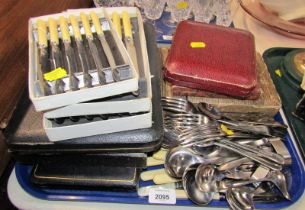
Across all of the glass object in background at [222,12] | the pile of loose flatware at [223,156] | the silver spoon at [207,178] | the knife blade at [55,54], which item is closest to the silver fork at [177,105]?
the pile of loose flatware at [223,156]

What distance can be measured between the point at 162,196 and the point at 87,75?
250 mm

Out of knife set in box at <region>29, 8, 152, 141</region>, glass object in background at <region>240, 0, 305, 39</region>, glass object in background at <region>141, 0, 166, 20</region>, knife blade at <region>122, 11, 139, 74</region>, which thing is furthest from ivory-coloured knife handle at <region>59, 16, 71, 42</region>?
glass object in background at <region>240, 0, 305, 39</region>

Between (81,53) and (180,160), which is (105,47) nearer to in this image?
(81,53)

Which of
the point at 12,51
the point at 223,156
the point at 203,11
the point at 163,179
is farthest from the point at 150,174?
the point at 203,11

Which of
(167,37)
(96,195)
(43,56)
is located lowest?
(96,195)

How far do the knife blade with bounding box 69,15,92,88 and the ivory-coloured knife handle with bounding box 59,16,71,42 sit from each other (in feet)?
0.04

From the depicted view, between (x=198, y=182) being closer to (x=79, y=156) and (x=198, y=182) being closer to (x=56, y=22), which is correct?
(x=79, y=156)

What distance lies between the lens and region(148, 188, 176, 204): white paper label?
1.65 ft

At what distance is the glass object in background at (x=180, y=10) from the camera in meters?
0.93

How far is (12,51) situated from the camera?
23.4 inches

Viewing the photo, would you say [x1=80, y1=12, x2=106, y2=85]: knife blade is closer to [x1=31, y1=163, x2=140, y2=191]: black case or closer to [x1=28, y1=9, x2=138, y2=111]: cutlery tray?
[x1=28, y1=9, x2=138, y2=111]: cutlery tray

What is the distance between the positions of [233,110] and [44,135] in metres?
0.37

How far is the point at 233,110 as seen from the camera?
1.97 feet

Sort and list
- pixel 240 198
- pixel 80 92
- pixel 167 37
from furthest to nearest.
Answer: pixel 167 37 → pixel 240 198 → pixel 80 92
